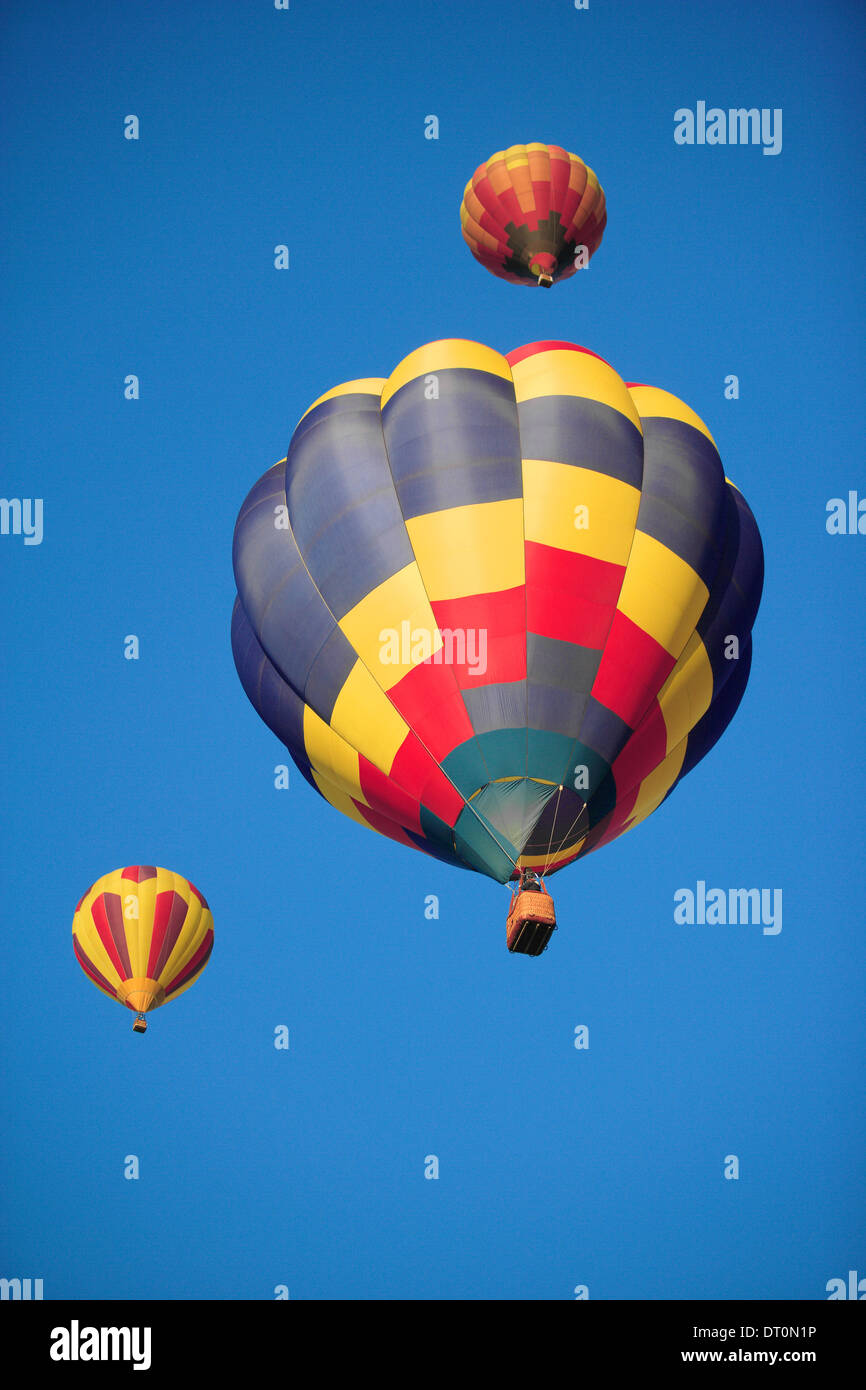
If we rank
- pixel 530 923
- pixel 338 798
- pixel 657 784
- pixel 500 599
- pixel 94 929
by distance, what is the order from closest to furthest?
pixel 530 923, pixel 500 599, pixel 657 784, pixel 338 798, pixel 94 929

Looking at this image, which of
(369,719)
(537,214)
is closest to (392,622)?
(369,719)

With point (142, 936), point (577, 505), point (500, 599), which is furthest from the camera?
point (142, 936)

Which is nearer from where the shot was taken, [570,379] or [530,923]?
[530,923]

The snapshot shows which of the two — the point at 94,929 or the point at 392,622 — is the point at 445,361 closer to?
the point at 392,622

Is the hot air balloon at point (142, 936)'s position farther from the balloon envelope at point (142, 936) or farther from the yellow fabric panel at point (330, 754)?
the yellow fabric panel at point (330, 754)

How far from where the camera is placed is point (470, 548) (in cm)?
1348

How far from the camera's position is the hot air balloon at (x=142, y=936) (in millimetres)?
19562

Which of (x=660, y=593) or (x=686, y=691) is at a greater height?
(x=660, y=593)

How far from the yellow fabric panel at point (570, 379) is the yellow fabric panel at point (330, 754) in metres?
3.11

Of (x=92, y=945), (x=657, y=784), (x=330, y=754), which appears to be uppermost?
(x=330, y=754)

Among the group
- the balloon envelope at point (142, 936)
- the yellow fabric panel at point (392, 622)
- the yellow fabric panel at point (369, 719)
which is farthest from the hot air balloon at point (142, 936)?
the yellow fabric panel at point (392, 622)

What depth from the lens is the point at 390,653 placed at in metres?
13.6

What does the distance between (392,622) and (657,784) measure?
284 cm
